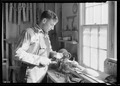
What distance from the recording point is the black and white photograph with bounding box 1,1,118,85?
1.86 metres

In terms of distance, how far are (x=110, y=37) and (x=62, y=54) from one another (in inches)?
19.2

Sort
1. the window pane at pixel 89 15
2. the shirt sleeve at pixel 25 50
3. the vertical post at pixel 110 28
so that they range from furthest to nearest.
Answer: the window pane at pixel 89 15 < the vertical post at pixel 110 28 < the shirt sleeve at pixel 25 50

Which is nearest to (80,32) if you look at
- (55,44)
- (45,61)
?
(55,44)

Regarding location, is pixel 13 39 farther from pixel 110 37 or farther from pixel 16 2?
pixel 110 37

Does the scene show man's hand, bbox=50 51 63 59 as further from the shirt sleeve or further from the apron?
the shirt sleeve

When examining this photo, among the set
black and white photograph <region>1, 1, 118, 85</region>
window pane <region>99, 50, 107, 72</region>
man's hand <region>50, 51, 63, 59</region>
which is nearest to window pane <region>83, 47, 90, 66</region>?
black and white photograph <region>1, 1, 118, 85</region>

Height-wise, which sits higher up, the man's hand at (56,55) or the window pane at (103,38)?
the window pane at (103,38)

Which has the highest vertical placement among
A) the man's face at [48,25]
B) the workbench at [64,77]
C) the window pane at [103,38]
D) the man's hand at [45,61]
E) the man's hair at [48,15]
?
the man's hair at [48,15]

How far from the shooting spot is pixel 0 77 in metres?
1.93

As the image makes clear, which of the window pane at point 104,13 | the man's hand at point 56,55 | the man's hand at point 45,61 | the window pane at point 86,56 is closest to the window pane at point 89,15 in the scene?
the window pane at point 104,13

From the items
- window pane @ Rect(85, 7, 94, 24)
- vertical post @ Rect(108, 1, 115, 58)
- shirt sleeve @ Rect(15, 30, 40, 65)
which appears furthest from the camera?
window pane @ Rect(85, 7, 94, 24)

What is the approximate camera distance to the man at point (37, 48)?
1.81m

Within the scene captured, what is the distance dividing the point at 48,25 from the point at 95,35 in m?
0.49

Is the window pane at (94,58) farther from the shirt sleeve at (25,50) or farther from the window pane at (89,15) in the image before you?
the shirt sleeve at (25,50)
